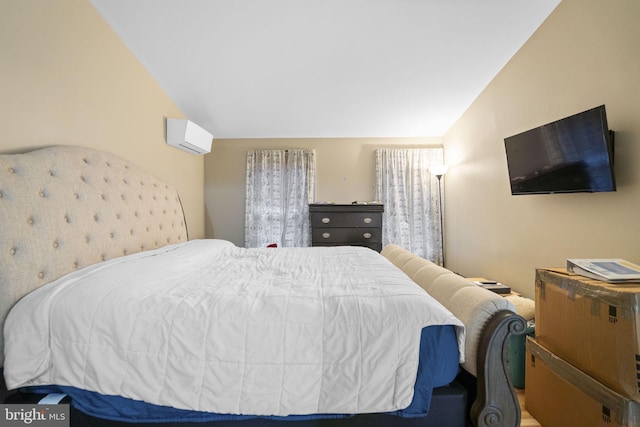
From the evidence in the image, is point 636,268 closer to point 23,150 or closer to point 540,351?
point 540,351

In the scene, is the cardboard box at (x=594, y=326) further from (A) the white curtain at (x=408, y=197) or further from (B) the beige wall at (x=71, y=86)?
(B) the beige wall at (x=71, y=86)

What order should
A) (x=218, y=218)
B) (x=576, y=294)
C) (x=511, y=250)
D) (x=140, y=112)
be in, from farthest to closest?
(x=218, y=218) → (x=511, y=250) → (x=140, y=112) → (x=576, y=294)

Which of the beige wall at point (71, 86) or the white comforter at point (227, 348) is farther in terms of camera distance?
the beige wall at point (71, 86)

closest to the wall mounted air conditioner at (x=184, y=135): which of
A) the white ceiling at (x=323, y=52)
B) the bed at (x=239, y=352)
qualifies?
the white ceiling at (x=323, y=52)

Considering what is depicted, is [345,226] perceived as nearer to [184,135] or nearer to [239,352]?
[184,135]

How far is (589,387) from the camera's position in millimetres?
1130

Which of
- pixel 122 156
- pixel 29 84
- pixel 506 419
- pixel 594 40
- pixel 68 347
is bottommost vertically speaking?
pixel 506 419

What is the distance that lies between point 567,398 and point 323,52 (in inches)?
111

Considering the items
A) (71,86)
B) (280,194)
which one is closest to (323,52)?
(71,86)

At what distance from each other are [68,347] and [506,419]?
5.36ft

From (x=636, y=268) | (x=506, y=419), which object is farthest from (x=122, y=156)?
(x=636, y=268)

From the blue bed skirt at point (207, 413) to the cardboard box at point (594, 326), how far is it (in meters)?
0.69

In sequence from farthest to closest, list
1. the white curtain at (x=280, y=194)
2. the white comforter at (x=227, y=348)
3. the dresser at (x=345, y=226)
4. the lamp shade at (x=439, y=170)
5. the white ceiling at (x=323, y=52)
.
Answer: the white curtain at (x=280, y=194), the lamp shade at (x=439, y=170), the dresser at (x=345, y=226), the white ceiling at (x=323, y=52), the white comforter at (x=227, y=348)

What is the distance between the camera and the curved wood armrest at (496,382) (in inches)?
37.3
